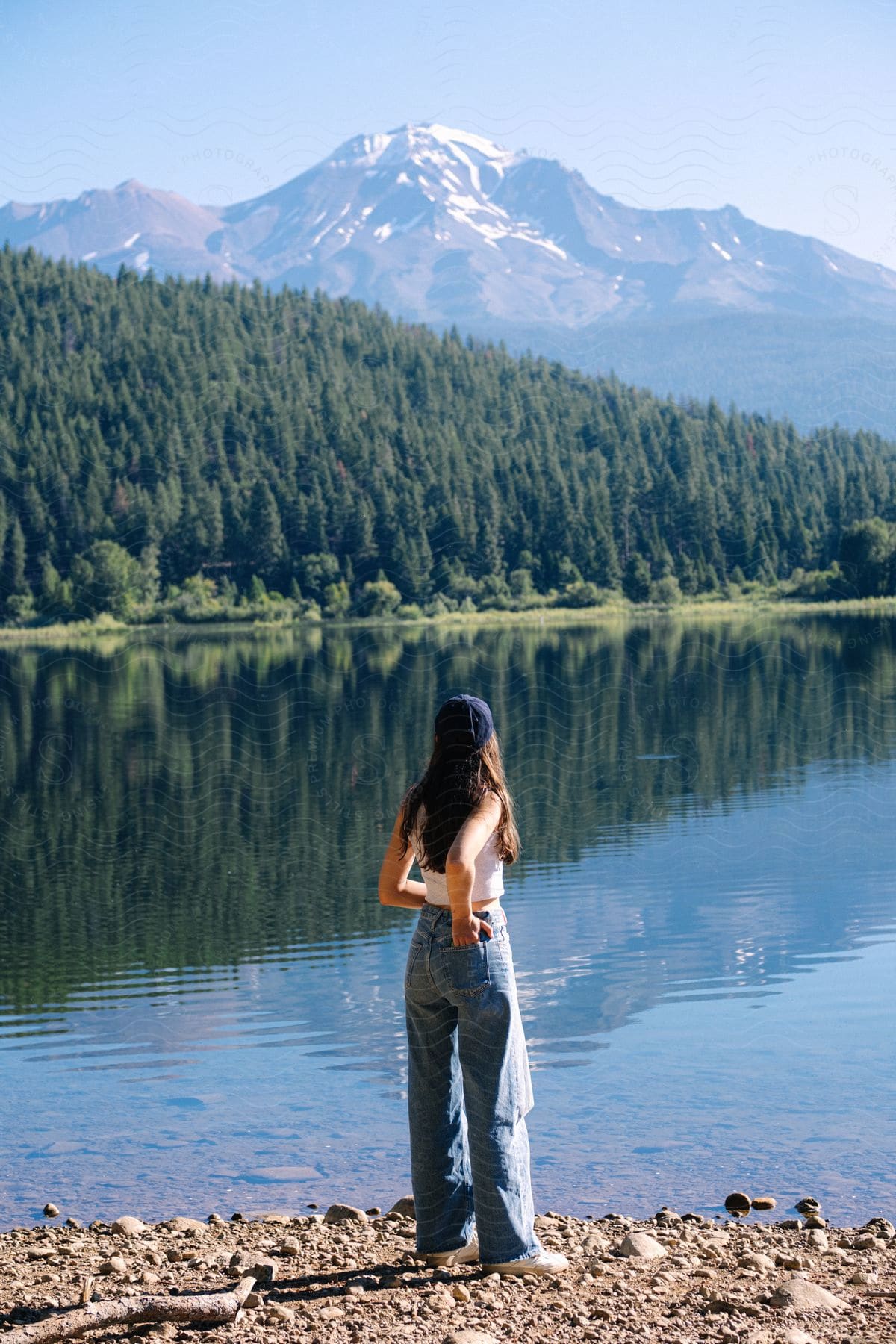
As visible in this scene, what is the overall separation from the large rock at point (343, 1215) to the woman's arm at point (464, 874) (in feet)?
Answer: 8.09

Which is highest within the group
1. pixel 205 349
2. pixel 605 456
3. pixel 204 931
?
pixel 205 349

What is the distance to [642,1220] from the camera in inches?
320

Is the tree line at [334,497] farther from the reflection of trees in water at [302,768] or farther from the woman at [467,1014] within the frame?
the woman at [467,1014]

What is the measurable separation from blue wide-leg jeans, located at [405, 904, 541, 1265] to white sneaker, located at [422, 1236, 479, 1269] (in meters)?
0.02

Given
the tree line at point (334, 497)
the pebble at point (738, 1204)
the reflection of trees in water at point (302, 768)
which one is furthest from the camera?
the tree line at point (334, 497)

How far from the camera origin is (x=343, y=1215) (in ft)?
26.9

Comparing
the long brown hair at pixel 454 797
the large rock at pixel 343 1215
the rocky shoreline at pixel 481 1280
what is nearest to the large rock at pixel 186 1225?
the rocky shoreline at pixel 481 1280

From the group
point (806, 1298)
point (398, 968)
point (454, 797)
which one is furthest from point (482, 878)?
point (398, 968)

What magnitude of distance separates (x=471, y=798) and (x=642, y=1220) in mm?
2970

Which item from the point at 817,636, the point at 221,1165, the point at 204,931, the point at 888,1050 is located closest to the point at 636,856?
the point at 204,931

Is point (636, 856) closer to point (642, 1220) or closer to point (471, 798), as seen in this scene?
point (642, 1220)

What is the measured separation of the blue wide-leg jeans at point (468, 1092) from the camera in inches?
259

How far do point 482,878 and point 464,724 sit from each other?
0.67 m

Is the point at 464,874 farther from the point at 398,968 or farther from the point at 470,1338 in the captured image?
the point at 398,968
